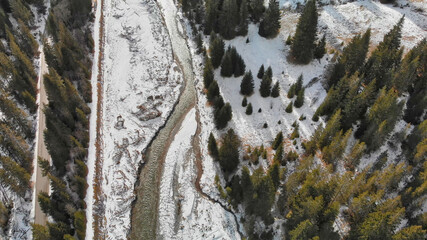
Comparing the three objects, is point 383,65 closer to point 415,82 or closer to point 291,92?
point 415,82

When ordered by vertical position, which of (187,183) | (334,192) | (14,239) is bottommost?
(14,239)

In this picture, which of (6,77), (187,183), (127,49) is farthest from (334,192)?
(6,77)

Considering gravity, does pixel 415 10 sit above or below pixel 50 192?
above

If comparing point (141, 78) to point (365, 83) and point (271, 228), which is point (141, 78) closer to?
point (271, 228)

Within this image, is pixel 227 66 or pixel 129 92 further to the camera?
pixel 129 92

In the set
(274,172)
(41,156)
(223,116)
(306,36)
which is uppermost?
(306,36)

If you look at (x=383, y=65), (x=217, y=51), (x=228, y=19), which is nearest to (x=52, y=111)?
(x=217, y=51)
